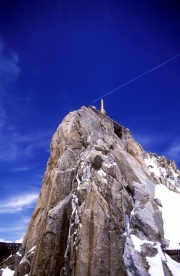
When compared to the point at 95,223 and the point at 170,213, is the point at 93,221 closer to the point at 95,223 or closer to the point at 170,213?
the point at 95,223

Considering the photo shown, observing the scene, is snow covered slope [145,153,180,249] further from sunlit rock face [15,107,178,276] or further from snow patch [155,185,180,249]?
sunlit rock face [15,107,178,276]

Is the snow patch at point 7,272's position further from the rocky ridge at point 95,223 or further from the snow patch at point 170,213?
the snow patch at point 170,213

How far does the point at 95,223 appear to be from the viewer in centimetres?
1689

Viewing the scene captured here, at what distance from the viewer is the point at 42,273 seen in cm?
1675

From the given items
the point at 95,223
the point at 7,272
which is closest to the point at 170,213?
the point at 95,223

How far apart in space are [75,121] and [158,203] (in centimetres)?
1821

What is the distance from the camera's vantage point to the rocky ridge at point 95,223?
51.3 ft

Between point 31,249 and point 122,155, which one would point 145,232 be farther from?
point 31,249

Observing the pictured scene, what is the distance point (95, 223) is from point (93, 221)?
0.26 metres

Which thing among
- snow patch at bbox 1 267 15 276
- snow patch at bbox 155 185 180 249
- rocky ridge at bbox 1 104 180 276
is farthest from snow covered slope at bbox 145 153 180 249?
snow patch at bbox 1 267 15 276

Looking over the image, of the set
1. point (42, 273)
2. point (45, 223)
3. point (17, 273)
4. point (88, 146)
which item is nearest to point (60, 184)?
point (45, 223)

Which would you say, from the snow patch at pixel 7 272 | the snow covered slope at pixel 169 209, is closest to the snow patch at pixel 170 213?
the snow covered slope at pixel 169 209

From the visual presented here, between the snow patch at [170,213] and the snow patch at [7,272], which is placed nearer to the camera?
the snow patch at [170,213]

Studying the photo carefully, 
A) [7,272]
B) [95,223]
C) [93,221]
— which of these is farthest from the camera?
[7,272]
